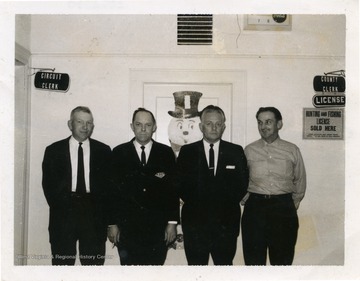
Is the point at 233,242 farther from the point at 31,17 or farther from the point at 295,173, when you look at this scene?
the point at 31,17

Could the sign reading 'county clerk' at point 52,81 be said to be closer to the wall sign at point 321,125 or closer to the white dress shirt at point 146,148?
the white dress shirt at point 146,148

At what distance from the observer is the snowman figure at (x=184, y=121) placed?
1834mm

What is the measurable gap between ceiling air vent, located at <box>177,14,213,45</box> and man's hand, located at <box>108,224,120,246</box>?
798 millimetres

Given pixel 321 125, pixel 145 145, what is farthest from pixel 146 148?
pixel 321 125

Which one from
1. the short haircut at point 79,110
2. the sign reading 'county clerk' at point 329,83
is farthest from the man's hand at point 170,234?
the sign reading 'county clerk' at point 329,83

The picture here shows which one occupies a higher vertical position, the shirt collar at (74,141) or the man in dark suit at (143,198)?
the shirt collar at (74,141)

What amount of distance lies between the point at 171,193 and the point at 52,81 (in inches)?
26.5

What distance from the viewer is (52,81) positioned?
1.87 metres

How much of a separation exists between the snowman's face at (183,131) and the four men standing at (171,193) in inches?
1.2

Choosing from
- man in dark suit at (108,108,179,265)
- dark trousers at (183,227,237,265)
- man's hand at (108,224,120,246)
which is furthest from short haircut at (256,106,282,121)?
man's hand at (108,224,120,246)

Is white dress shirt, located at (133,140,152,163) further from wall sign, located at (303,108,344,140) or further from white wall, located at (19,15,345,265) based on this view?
wall sign, located at (303,108,344,140)

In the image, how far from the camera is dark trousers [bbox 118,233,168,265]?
1.81 m
